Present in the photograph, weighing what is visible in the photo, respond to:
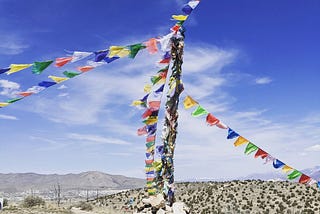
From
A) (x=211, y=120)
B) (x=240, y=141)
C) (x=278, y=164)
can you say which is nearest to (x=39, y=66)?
(x=211, y=120)

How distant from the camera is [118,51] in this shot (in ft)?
37.3

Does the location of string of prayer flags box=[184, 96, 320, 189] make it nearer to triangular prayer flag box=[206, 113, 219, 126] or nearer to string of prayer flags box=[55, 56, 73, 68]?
triangular prayer flag box=[206, 113, 219, 126]

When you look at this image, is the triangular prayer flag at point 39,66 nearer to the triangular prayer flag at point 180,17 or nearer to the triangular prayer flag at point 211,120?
the triangular prayer flag at point 180,17

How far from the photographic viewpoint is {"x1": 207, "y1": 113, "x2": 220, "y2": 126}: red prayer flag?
43.7 feet

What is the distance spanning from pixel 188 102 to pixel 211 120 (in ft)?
3.04

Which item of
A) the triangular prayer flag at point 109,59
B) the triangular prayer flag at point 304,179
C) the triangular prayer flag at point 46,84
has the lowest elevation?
the triangular prayer flag at point 304,179

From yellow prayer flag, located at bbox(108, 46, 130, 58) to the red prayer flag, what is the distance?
352 cm

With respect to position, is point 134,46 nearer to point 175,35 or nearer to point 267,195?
point 175,35

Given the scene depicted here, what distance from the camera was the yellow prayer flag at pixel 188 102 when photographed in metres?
13.3

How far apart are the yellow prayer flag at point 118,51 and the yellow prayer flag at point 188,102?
9.25 feet

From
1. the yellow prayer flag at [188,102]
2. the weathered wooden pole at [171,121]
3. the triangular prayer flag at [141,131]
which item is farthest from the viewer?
the triangular prayer flag at [141,131]

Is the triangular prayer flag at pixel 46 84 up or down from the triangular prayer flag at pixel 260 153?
up

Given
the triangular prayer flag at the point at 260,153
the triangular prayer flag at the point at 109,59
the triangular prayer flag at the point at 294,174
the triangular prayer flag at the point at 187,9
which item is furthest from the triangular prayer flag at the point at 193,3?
the triangular prayer flag at the point at 294,174

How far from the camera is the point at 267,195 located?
46.1m
